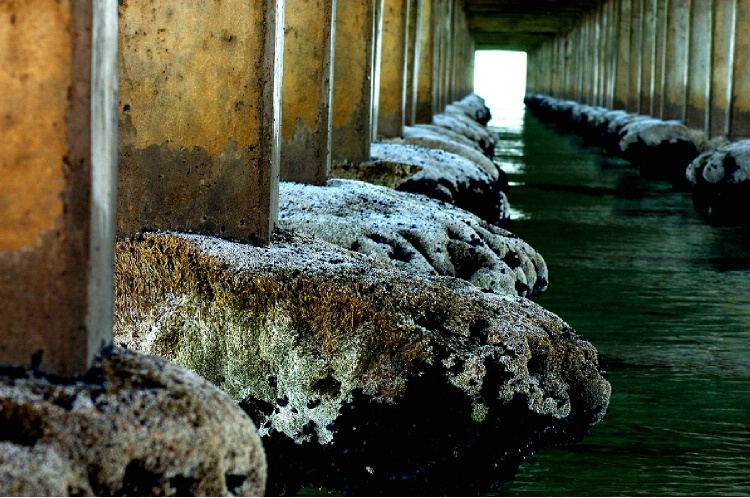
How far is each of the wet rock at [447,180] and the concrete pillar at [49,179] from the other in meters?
8.00

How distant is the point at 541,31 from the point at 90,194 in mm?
58392

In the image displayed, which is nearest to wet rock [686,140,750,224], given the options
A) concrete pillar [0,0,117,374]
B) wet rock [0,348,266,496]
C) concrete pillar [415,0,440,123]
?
concrete pillar [415,0,440,123]

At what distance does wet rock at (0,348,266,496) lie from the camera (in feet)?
9.95

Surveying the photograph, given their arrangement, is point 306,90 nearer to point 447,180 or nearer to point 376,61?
point 447,180

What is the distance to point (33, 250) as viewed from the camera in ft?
11.2

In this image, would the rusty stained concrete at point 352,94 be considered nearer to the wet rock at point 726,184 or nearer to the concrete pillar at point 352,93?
the concrete pillar at point 352,93

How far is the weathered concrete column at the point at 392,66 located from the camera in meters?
16.8

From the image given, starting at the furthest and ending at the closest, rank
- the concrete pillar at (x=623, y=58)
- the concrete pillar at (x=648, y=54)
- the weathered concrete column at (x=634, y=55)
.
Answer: the concrete pillar at (x=623, y=58) < the weathered concrete column at (x=634, y=55) < the concrete pillar at (x=648, y=54)

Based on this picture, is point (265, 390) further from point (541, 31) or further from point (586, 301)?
point (541, 31)

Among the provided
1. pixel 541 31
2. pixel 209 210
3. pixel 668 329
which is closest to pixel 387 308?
pixel 209 210

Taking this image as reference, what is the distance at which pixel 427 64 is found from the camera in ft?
75.6

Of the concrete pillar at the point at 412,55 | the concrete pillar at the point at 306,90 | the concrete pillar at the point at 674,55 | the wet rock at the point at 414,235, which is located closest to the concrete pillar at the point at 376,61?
the concrete pillar at the point at 412,55

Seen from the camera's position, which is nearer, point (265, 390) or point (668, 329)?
point (265, 390)

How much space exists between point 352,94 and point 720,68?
11698 mm
